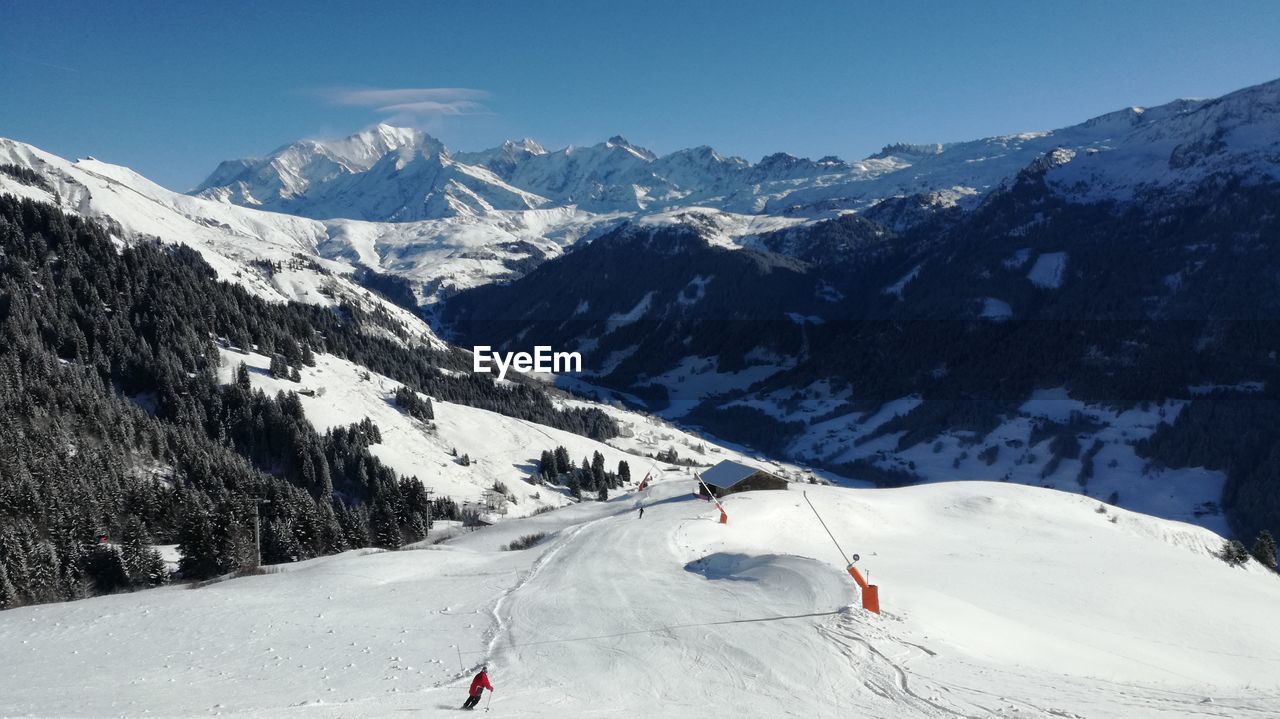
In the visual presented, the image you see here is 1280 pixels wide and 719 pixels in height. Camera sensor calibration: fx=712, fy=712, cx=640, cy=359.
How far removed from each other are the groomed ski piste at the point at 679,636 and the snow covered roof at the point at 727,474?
18685mm

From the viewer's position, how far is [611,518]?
5856cm

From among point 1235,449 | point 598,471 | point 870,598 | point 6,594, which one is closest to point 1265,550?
point 870,598

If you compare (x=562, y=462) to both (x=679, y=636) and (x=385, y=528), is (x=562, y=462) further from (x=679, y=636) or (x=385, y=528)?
(x=679, y=636)

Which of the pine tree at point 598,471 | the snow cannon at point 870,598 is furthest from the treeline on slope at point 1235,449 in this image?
the snow cannon at point 870,598

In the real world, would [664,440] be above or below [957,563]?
below

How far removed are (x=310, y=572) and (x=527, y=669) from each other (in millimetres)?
23040

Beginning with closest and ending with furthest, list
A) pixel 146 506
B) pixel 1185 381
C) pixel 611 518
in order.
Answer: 1. pixel 611 518
2. pixel 146 506
3. pixel 1185 381

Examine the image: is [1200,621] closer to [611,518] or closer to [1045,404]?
[611,518]

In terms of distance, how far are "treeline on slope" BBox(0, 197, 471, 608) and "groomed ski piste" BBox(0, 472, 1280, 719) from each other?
65.9ft

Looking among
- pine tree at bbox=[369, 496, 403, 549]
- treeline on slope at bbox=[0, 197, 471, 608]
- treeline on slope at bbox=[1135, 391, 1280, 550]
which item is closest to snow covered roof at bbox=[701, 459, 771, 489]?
pine tree at bbox=[369, 496, 403, 549]

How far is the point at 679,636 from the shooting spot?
2759cm

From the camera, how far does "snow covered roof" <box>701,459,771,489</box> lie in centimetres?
6819

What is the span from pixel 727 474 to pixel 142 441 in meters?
73.7

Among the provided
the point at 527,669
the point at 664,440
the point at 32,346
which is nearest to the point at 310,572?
the point at 527,669
